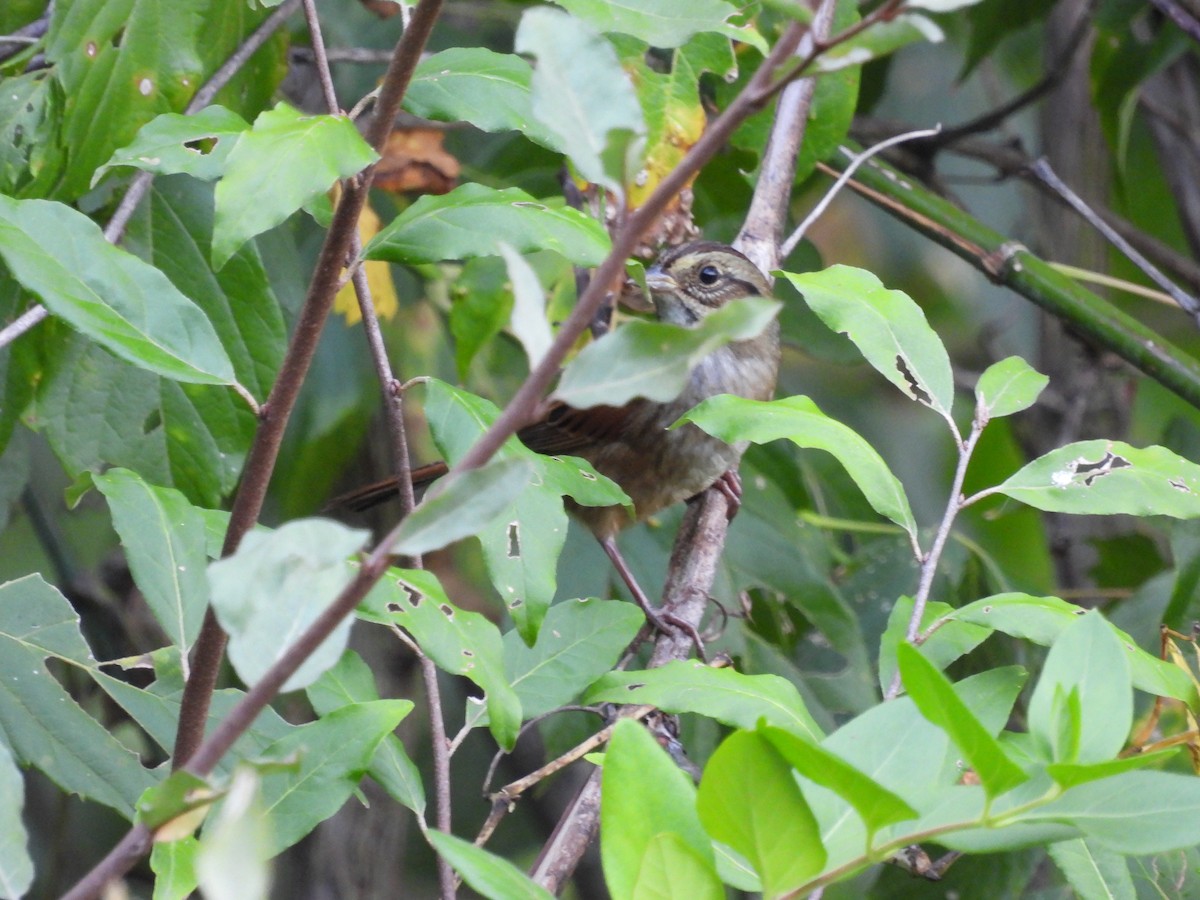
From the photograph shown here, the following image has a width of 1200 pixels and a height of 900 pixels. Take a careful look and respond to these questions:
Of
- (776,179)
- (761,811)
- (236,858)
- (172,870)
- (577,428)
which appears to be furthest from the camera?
(577,428)

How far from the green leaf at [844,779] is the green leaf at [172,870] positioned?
0.60m

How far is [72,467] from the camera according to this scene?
2.19m

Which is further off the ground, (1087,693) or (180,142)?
(180,142)

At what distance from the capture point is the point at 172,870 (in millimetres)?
1271

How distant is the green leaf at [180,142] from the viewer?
149cm

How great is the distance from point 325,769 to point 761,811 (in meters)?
0.54

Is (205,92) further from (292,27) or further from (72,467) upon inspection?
(292,27)

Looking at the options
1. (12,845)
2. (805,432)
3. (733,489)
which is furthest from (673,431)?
(12,845)

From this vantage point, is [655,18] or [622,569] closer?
[655,18]

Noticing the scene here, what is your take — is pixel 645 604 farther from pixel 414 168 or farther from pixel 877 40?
pixel 877 40

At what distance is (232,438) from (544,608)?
3.08 feet

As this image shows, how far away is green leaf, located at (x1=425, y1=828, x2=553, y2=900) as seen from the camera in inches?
42.9

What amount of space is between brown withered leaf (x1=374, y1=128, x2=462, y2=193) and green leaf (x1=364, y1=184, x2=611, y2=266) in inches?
60.7

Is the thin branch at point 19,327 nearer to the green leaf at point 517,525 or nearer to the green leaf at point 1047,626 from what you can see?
the green leaf at point 517,525
